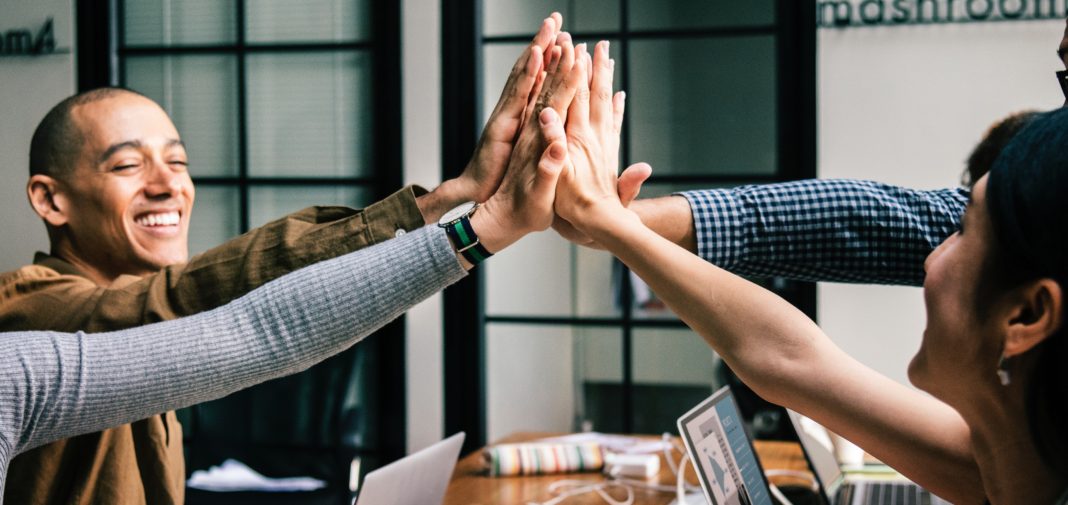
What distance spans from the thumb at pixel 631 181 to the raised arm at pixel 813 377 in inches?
13.5

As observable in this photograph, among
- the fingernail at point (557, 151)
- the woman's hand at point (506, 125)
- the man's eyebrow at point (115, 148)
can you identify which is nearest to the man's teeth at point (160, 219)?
the man's eyebrow at point (115, 148)

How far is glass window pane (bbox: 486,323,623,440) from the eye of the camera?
13.8 ft

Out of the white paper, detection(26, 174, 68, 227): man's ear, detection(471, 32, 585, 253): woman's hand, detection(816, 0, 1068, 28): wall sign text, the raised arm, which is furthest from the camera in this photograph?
detection(816, 0, 1068, 28): wall sign text

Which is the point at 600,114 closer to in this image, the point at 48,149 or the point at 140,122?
the point at 140,122

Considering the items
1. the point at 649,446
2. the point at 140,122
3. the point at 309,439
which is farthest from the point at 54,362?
the point at 309,439

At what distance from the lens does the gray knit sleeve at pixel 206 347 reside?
1.12 m

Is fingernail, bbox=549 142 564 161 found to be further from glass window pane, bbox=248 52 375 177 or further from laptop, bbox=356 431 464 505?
glass window pane, bbox=248 52 375 177

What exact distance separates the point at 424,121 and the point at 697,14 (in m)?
1.14

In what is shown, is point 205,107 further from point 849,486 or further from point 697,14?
point 849,486

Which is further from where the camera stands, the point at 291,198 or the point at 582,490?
the point at 291,198

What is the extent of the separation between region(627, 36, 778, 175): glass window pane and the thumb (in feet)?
7.79

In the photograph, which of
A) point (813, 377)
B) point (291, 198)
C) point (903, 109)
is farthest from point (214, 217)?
point (813, 377)

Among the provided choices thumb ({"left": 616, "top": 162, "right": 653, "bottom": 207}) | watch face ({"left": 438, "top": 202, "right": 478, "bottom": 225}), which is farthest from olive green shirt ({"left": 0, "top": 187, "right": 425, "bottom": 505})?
thumb ({"left": 616, "top": 162, "right": 653, "bottom": 207})

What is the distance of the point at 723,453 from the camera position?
1742mm
